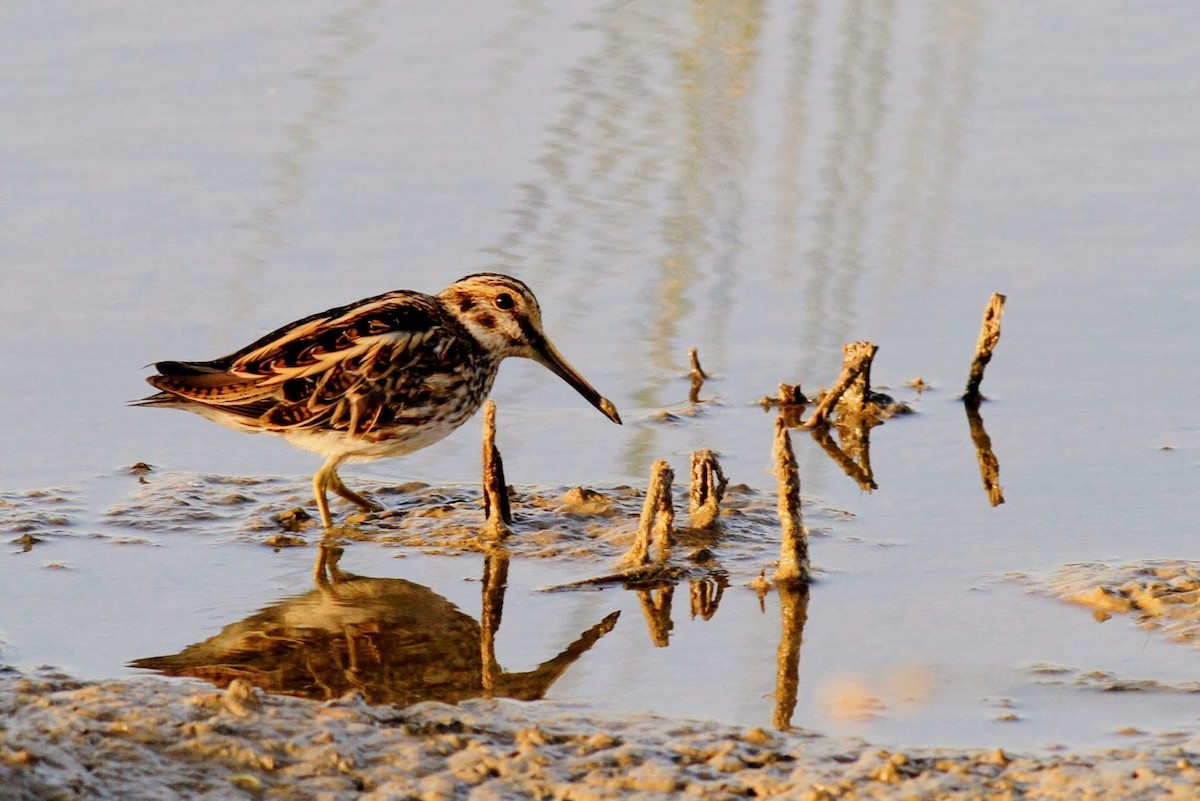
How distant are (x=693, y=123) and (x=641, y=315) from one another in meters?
2.49

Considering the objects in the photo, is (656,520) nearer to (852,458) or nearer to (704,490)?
(704,490)

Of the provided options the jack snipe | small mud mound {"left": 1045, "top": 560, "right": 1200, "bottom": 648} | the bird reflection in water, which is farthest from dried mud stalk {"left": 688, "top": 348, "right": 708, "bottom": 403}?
small mud mound {"left": 1045, "top": 560, "right": 1200, "bottom": 648}

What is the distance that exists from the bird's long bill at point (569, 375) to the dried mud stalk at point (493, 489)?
869 millimetres

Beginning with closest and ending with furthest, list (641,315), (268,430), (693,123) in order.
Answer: (268,430), (641,315), (693,123)

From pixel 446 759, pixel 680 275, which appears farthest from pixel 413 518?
pixel 680 275

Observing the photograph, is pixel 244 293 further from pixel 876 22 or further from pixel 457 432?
pixel 876 22

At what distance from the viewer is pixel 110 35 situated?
1248 centimetres

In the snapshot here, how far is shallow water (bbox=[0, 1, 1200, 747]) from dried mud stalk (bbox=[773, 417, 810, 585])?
0.37 feet

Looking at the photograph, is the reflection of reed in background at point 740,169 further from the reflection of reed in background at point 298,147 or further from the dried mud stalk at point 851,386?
the reflection of reed in background at point 298,147

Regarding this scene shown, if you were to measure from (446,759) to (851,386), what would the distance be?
3545mm

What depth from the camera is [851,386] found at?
833 cm

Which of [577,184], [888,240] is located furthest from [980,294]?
[577,184]

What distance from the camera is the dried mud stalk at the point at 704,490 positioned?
282 inches

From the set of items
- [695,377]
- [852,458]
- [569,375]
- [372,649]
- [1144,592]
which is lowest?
[372,649]
